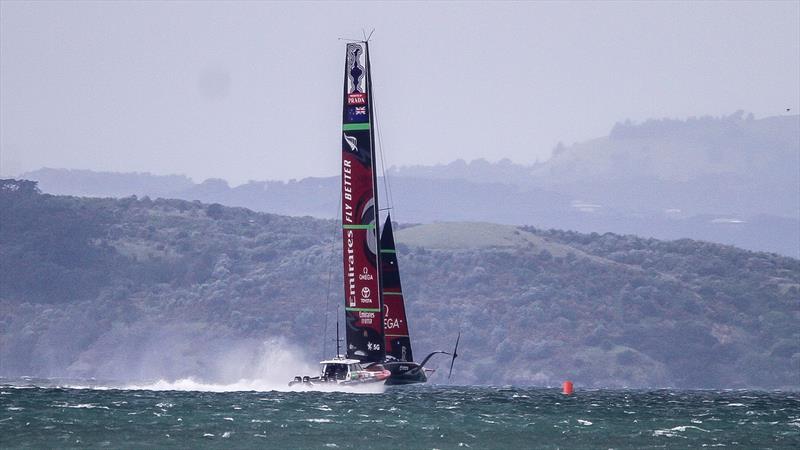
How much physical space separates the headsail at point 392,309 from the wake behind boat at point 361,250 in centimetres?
242

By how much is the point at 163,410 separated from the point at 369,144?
21.1 metres

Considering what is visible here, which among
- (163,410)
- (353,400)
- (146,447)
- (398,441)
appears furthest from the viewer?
(353,400)

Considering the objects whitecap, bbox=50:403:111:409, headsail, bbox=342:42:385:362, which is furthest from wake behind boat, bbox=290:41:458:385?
whitecap, bbox=50:403:111:409

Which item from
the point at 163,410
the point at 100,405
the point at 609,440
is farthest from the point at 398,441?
the point at 100,405

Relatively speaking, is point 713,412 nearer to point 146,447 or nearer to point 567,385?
point 567,385

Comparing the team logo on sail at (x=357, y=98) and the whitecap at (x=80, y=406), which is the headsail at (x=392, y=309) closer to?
the team logo on sail at (x=357, y=98)

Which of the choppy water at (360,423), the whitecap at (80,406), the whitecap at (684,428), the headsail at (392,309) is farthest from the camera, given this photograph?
the headsail at (392,309)

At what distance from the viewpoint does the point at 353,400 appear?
93.8m

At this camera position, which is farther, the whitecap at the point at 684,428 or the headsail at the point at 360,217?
the headsail at the point at 360,217

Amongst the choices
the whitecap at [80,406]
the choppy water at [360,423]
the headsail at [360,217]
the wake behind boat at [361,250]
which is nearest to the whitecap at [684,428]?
the choppy water at [360,423]

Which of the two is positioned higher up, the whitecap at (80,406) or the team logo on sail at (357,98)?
the team logo on sail at (357,98)

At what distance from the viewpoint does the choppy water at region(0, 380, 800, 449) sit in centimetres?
6519

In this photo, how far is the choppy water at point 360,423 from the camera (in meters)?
65.2

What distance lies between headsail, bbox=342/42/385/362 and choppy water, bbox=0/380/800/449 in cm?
377
